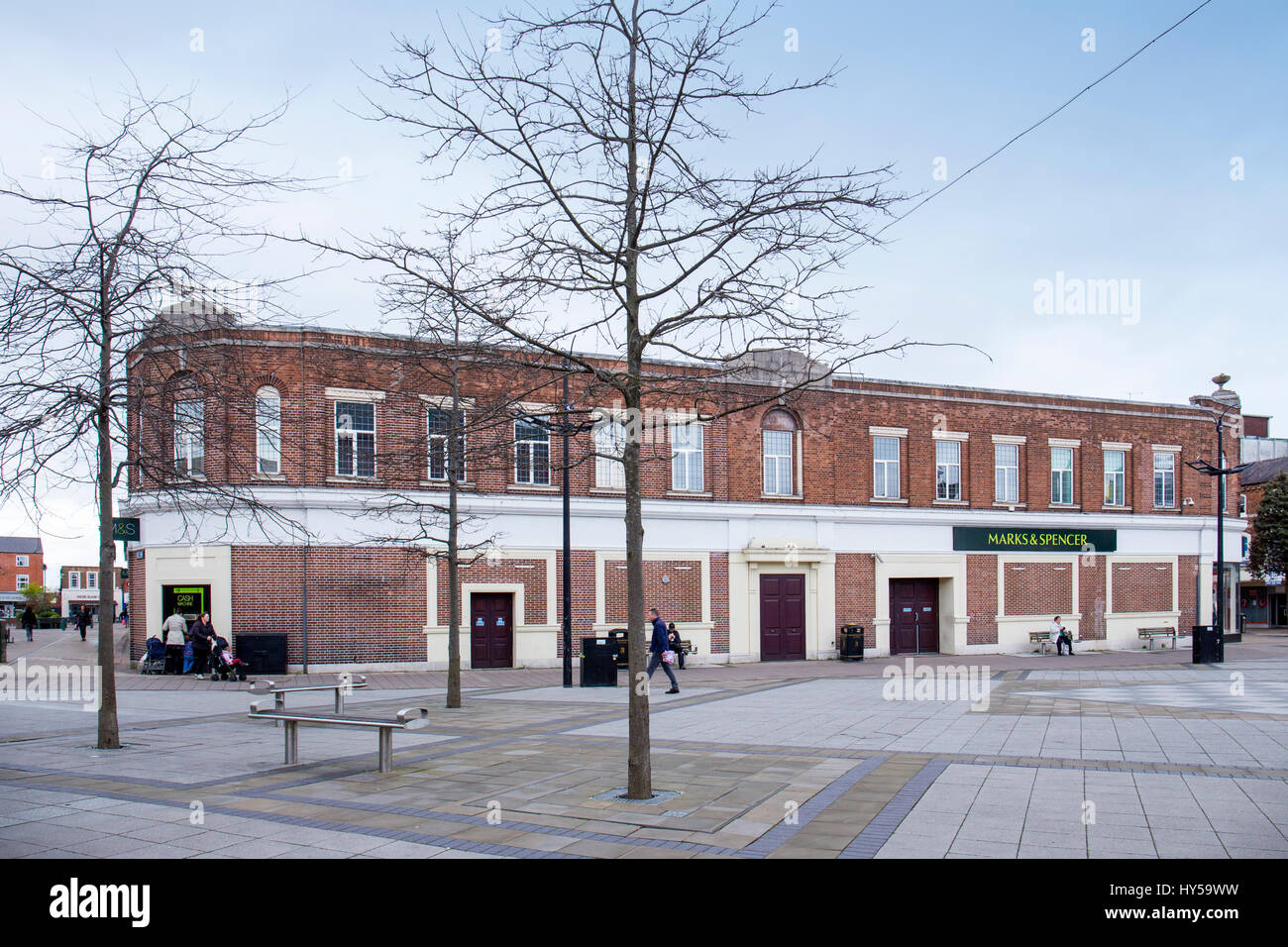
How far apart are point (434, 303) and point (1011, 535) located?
91.4 ft

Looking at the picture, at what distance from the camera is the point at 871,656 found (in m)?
32.0

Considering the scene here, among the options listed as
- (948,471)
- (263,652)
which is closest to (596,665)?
(263,652)

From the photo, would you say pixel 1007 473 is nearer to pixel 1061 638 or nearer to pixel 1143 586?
pixel 1061 638

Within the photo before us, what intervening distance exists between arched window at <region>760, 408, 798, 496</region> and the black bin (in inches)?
582

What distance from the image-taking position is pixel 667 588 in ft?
96.1

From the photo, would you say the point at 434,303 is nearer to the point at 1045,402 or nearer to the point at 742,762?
the point at 742,762

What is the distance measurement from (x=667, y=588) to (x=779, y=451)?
19.0 ft

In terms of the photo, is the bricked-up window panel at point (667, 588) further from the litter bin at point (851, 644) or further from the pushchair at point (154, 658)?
the pushchair at point (154, 658)

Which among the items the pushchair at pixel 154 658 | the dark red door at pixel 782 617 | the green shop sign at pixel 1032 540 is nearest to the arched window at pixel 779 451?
the dark red door at pixel 782 617

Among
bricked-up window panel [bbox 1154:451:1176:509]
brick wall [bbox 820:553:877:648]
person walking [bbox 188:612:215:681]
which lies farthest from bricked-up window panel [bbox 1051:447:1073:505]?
person walking [bbox 188:612:215:681]

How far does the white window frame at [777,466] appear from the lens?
31031 millimetres

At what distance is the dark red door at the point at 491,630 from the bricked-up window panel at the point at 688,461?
6.17 m

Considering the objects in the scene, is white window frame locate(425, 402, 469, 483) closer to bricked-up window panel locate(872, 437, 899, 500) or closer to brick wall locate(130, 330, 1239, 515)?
brick wall locate(130, 330, 1239, 515)

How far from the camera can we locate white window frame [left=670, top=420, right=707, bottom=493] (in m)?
29.7
